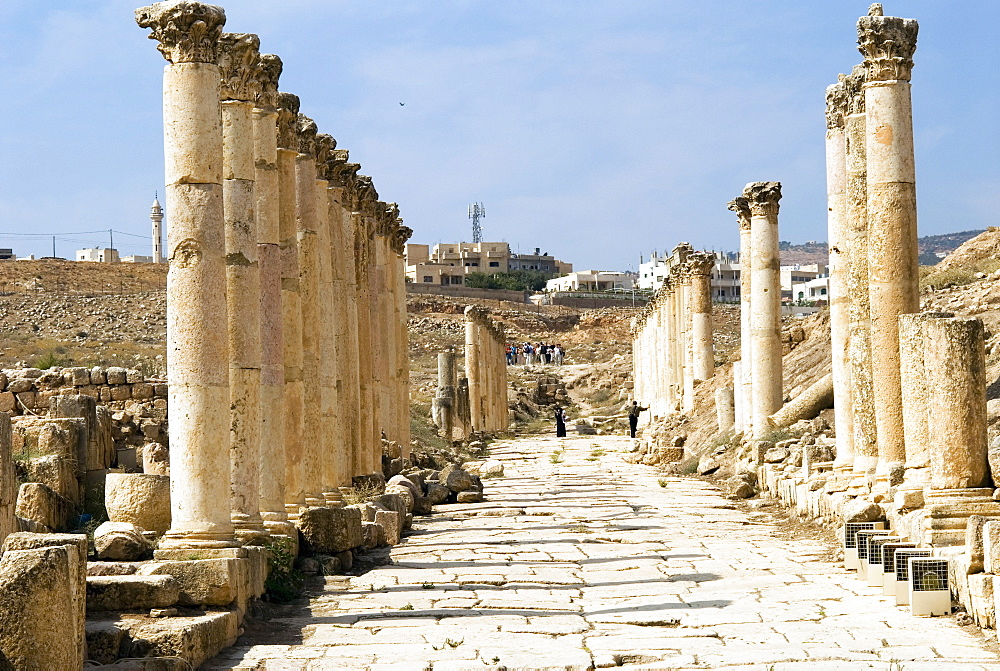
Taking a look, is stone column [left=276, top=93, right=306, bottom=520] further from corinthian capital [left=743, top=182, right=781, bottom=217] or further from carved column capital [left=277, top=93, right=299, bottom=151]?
corinthian capital [left=743, top=182, right=781, bottom=217]

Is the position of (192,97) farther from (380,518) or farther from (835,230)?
(835,230)

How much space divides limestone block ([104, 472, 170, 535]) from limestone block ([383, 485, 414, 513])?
6189 mm

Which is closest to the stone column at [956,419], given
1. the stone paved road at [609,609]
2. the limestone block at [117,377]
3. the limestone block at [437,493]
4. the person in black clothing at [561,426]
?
the stone paved road at [609,609]

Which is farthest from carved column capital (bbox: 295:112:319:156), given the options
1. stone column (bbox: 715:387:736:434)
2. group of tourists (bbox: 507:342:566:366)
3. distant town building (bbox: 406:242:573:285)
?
distant town building (bbox: 406:242:573:285)

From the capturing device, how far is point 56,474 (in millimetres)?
16484

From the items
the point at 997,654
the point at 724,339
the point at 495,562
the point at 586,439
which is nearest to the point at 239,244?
the point at 495,562

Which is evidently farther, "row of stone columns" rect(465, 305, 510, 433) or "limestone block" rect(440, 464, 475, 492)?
"row of stone columns" rect(465, 305, 510, 433)

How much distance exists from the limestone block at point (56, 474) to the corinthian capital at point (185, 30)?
19.2ft

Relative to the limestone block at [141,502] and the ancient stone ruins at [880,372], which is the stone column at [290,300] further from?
the ancient stone ruins at [880,372]

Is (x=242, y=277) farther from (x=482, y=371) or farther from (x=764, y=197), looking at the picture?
(x=482, y=371)

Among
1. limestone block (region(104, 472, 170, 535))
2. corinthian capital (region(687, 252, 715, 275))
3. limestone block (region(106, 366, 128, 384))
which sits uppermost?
corinthian capital (region(687, 252, 715, 275))

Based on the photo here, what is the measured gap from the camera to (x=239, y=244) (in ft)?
46.7

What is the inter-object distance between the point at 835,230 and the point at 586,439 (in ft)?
88.3

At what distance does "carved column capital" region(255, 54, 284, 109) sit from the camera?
15.3 meters
